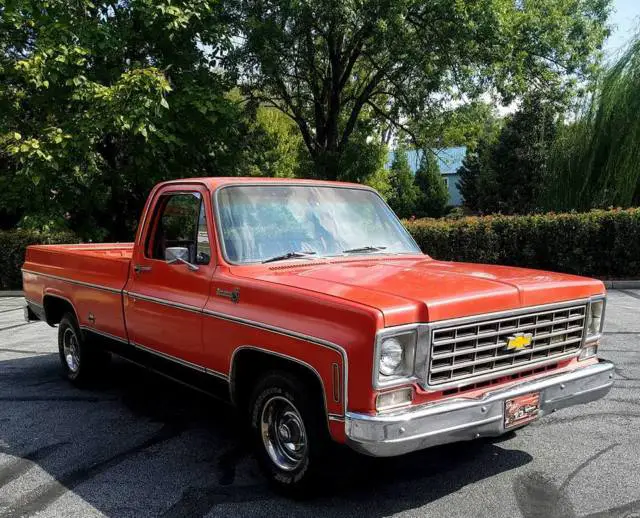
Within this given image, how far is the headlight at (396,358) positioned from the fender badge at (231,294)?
117 cm

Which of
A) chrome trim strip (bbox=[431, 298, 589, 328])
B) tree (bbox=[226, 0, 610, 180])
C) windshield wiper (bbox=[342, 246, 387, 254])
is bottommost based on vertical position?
chrome trim strip (bbox=[431, 298, 589, 328])

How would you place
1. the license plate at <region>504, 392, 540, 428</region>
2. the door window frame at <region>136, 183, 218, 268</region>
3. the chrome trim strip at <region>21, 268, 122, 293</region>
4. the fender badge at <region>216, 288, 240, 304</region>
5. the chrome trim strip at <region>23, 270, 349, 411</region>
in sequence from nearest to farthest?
the chrome trim strip at <region>23, 270, 349, 411</region> < the license plate at <region>504, 392, 540, 428</region> < the fender badge at <region>216, 288, 240, 304</region> < the door window frame at <region>136, 183, 218, 268</region> < the chrome trim strip at <region>21, 268, 122, 293</region>

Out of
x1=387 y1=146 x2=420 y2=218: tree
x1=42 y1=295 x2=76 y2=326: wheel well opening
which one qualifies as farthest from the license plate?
x1=387 y1=146 x2=420 y2=218: tree

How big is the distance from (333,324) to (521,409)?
4.01 ft

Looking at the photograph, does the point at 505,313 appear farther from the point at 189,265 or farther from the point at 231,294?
the point at 189,265

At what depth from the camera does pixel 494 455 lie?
4352 millimetres

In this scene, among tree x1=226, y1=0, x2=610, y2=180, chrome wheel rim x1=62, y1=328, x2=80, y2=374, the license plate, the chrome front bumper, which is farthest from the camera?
tree x1=226, y1=0, x2=610, y2=180

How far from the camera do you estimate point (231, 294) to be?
404cm

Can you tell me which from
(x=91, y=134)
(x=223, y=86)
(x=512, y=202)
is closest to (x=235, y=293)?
(x=91, y=134)

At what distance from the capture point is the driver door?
14.4 feet

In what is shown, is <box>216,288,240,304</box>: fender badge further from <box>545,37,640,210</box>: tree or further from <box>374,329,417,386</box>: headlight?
<box>545,37,640,210</box>: tree

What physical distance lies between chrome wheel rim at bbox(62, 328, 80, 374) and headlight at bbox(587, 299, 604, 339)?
15.5ft

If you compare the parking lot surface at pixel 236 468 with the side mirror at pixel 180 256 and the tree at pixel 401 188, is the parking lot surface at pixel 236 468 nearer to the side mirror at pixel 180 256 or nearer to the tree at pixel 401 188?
the side mirror at pixel 180 256

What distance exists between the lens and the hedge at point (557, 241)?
13414 millimetres
